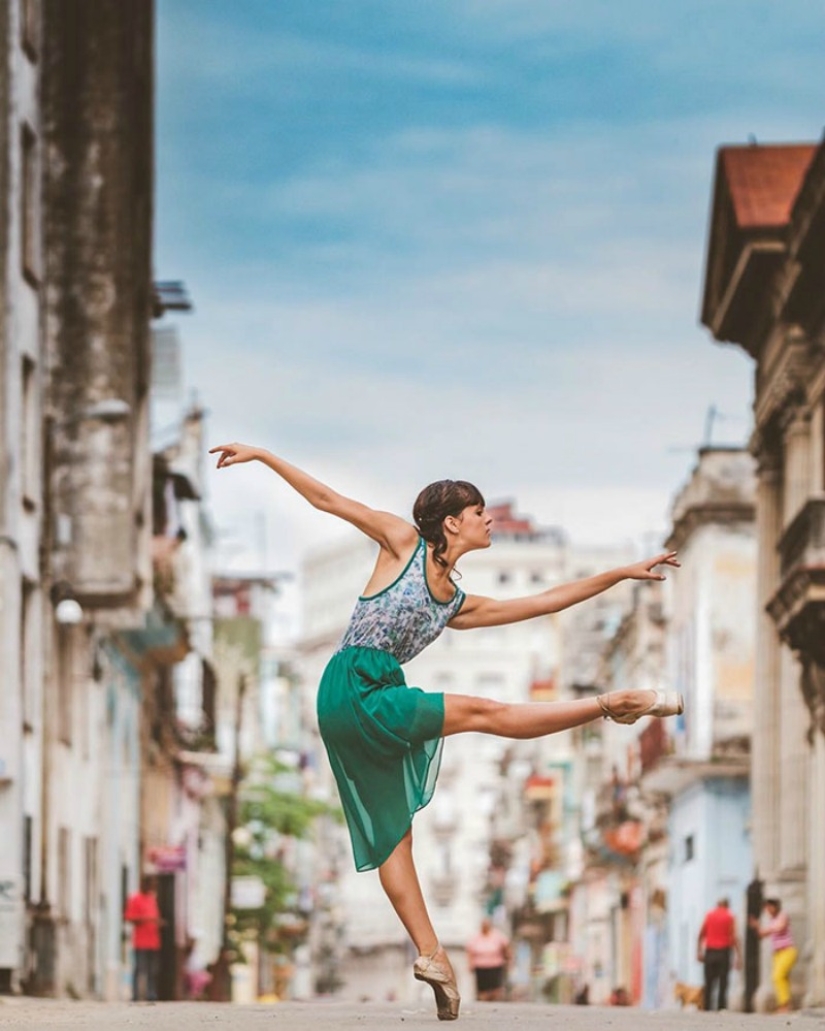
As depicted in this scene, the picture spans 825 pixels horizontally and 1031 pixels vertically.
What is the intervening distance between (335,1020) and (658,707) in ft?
8.42

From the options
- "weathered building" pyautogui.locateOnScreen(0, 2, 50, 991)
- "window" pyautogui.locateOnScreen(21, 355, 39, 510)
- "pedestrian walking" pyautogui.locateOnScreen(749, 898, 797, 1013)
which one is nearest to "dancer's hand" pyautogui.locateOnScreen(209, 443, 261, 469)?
"weathered building" pyautogui.locateOnScreen(0, 2, 50, 991)

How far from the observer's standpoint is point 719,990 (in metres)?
34.9

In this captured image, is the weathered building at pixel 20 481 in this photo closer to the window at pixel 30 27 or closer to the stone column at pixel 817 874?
the window at pixel 30 27

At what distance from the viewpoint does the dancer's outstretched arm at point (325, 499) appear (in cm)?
1277

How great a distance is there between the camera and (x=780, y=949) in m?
34.8

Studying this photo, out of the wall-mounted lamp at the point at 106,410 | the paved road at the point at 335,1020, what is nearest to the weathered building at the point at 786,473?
the wall-mounted lamp at the point at 106,410

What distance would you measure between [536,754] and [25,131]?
81.1 m

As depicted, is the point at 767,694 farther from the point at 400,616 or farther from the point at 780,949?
the point at 400,616

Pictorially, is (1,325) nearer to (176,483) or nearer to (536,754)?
(176,483)

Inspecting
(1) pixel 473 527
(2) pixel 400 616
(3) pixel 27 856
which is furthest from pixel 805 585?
(2) pixel 400 616

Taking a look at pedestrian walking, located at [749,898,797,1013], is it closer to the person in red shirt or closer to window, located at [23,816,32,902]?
the person in red shirt

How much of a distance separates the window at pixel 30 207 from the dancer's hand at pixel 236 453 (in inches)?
986

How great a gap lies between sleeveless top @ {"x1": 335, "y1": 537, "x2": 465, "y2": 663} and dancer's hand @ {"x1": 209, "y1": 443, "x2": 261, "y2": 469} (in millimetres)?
755

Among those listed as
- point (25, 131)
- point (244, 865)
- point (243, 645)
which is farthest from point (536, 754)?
point (25, 131)
